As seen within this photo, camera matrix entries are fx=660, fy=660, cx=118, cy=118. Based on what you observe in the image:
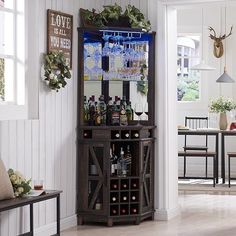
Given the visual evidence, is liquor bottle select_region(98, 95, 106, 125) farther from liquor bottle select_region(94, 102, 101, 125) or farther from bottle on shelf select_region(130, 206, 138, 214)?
bottle on shelf select_region(130, 206, 138, 214)

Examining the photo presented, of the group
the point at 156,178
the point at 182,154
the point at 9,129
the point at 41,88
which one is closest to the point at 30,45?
the point at 41,88

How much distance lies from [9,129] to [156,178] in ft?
7.29

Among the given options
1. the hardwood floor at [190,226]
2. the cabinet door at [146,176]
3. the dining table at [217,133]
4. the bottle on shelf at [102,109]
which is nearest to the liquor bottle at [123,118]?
the bottle on shelf at [102,109]

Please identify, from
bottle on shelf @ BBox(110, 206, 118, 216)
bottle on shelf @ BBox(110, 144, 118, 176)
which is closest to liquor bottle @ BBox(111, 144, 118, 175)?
bottle on shelf @ BBox(110, 144, 118, 176)

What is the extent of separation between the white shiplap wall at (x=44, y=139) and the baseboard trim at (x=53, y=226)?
0.02 metres

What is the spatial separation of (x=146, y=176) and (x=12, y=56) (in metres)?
2.08

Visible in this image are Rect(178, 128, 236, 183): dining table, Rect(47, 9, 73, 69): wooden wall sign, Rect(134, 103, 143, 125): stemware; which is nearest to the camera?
Rect(47, 9, 73, 69): wooden wall sign

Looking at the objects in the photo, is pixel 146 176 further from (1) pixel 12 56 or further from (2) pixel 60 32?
(1) pixel 12 56

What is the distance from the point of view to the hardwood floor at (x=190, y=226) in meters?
6.65

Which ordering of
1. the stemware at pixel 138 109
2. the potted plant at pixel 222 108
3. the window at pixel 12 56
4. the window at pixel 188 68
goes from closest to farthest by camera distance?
the window at pixel 12 56
the stemware at pixel 138 109
the potted plant at pixel 222 108
the window at pixel 188 68

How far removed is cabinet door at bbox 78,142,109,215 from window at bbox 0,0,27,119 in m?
1.05

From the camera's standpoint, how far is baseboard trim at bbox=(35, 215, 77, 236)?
6363 mm

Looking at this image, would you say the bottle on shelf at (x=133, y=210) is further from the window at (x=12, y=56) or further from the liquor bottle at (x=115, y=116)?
the window at (x=12, y=56)

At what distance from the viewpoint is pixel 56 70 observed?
21.5 ft
